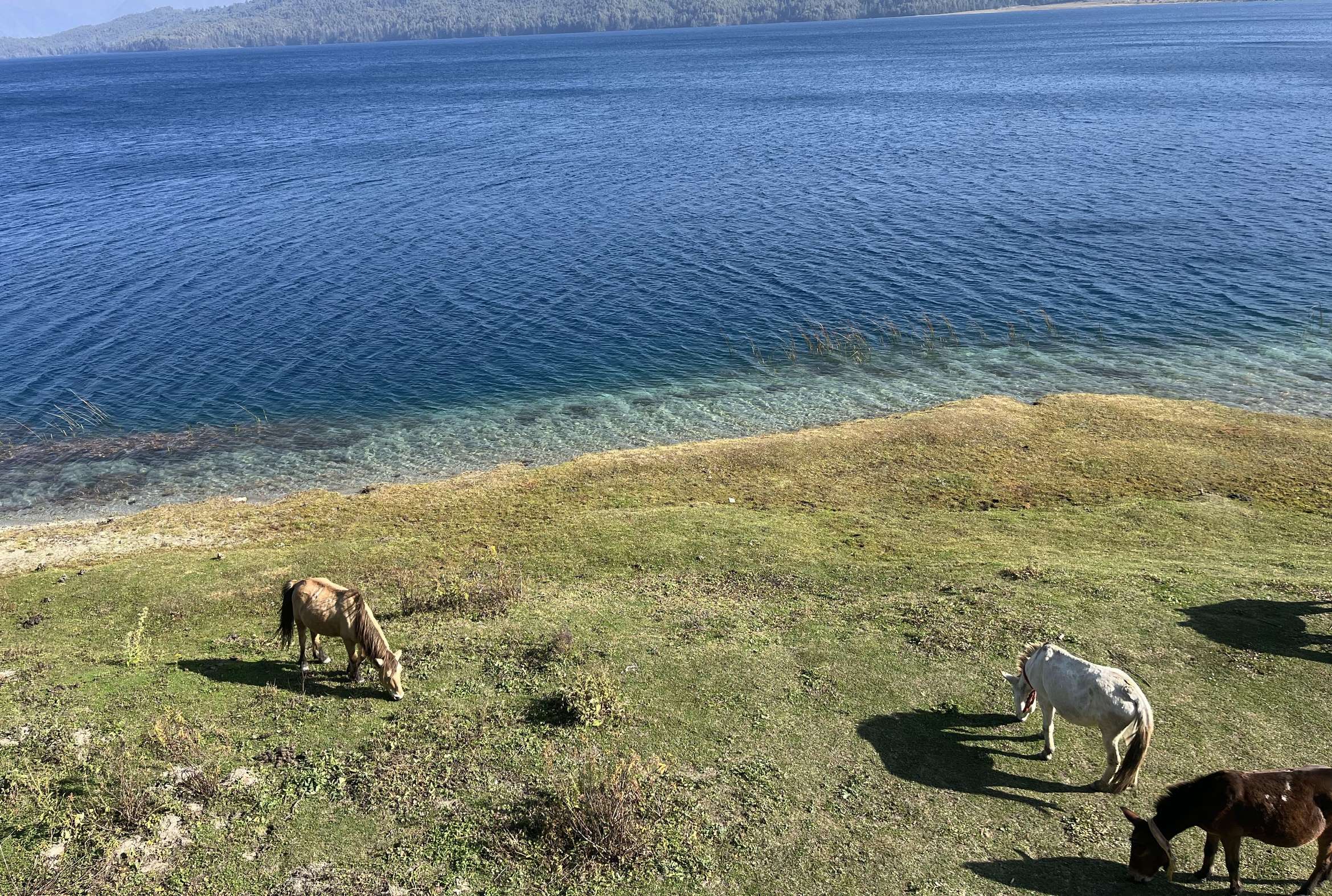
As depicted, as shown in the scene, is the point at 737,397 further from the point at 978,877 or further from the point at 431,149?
the point at 431,149

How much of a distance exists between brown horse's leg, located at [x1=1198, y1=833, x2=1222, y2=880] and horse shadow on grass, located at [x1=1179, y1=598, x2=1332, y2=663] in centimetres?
729

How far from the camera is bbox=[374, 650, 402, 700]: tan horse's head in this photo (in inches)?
612

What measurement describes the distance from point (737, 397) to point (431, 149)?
79.1 metres

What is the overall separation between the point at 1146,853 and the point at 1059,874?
1.23 metres

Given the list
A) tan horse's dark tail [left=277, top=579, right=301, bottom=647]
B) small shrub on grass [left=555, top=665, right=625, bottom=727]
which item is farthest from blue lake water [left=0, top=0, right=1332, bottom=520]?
small shrub on grass [left=555, top=665, right=625, bottom=727]

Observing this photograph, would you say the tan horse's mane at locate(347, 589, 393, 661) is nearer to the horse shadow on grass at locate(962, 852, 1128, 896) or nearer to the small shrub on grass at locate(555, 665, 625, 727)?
the small shrub on grass at locate(555, 665, 625, 727)

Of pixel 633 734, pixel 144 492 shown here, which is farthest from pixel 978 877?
pixel 144 492

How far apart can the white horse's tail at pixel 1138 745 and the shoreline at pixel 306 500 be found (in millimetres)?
21570

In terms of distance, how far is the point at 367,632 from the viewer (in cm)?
1559

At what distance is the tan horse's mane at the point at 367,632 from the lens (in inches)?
612

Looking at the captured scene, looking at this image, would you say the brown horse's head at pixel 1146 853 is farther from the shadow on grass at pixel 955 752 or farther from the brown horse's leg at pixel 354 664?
the brown horse's leg at pixel 354 664

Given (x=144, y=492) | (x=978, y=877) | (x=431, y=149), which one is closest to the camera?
(x=978, y=877)

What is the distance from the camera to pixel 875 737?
1480 cm

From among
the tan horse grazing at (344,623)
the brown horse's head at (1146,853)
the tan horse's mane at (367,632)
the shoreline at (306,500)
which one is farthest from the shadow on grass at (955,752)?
the shoreline at (306,500)
